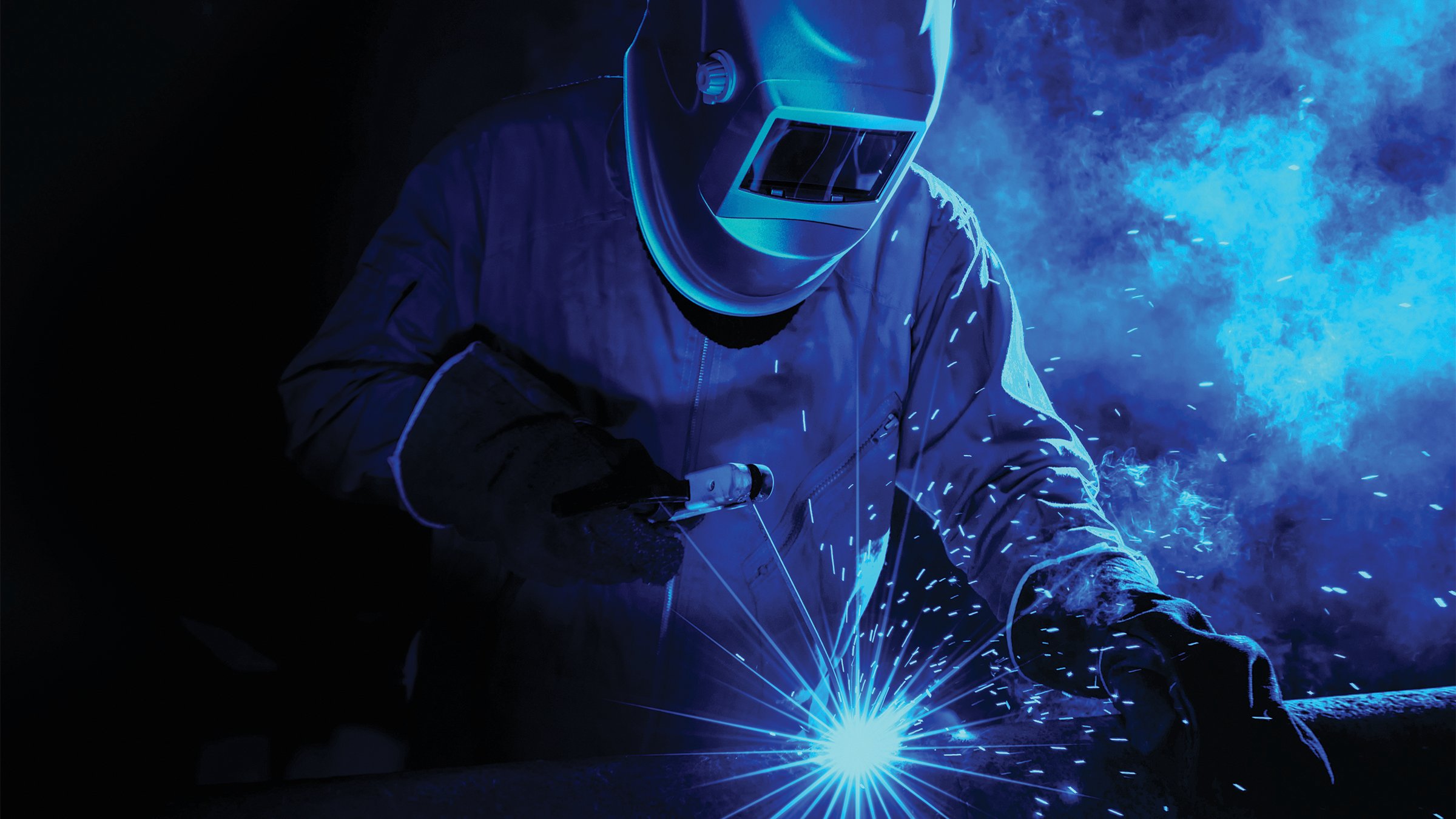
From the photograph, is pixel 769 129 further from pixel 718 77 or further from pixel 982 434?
pixel 982 434

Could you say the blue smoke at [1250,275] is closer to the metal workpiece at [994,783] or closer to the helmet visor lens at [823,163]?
the helmet visor lens at [823,163]

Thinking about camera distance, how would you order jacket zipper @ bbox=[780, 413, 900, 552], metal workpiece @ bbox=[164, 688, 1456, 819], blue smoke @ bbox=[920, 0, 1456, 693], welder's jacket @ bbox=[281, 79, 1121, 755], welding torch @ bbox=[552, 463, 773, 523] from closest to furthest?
metal workpiece @ bbox=[164, 688, 1456, 819] < welding torch @ bbox=[552, 463, 773, 523] < welder's jacket @ bbox=[281, 79, 1121, 755] < jacket zipper @ bbox=[780, 413, 900, 552] < blue smoke @ bbox=[920, 0, 1456, 693]

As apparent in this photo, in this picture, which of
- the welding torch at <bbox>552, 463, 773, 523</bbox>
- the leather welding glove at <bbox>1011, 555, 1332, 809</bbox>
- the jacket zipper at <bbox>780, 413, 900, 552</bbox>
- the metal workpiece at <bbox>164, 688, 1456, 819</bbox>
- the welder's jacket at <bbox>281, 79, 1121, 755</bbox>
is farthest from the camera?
the jacket zipper at <bbox>780, 413, 900, 552</bbox>

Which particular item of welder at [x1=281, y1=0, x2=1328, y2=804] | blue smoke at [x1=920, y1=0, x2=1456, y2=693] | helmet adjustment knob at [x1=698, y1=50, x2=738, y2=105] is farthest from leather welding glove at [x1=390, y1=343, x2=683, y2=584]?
blue smoke at [x1=920, y1=0, x2=1456, y2=693]

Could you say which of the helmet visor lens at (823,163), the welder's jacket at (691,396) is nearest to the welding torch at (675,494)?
the welder's jacket at (691,396)

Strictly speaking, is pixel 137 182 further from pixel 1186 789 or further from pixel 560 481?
pixel 1186 789

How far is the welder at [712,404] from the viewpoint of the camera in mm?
946

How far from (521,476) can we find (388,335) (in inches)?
10.5

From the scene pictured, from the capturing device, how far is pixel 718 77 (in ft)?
3.18

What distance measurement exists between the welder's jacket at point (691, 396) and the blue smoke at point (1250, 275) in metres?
0.39

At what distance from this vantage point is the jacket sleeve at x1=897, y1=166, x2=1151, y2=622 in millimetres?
1095

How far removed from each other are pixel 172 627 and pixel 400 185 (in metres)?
0.63

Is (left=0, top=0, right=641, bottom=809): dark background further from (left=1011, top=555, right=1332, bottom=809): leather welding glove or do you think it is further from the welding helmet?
(left=1011, top=555, right=1332, bottom=809): leather welding glove

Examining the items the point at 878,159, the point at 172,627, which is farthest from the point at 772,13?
the point at 172,627
